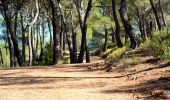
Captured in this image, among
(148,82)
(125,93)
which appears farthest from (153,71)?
(125,93)

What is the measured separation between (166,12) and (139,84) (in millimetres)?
52575

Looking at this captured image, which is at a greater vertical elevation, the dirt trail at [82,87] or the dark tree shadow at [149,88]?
the dark tree shadow at [149,88]

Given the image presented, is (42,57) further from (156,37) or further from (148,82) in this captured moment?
(148,82)

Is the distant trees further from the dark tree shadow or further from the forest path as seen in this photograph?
the dark tree shadow

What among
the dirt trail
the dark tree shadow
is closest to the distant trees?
the dirt trail

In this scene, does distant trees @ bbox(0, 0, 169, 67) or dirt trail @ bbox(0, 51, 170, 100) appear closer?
dirt trail @ bbox(0, 51, 170, 100)

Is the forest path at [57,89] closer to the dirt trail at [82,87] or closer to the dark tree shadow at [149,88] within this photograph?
the dirt trail at [82,87]

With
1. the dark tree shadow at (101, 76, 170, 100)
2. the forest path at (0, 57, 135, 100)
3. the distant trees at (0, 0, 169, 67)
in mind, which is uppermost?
the distant trees at (0, 0, 169, 67)

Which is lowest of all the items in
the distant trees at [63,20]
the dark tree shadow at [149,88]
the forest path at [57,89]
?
the forest path at [57,89]

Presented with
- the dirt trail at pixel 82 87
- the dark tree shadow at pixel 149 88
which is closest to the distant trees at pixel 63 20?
the dirt trail at pixel 82 87

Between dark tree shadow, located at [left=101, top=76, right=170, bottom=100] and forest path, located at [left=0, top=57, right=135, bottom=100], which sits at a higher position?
dark tree shadow, located at [left=101, top=76, right=170, bottom=100]

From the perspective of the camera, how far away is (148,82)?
13391 mm

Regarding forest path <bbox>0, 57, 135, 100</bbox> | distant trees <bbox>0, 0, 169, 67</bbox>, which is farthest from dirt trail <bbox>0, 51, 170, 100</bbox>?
distant trees <bbox>0, 0, 169, 67</bbox>

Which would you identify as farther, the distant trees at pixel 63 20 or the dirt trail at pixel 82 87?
the distant trees at pixel 63 20
